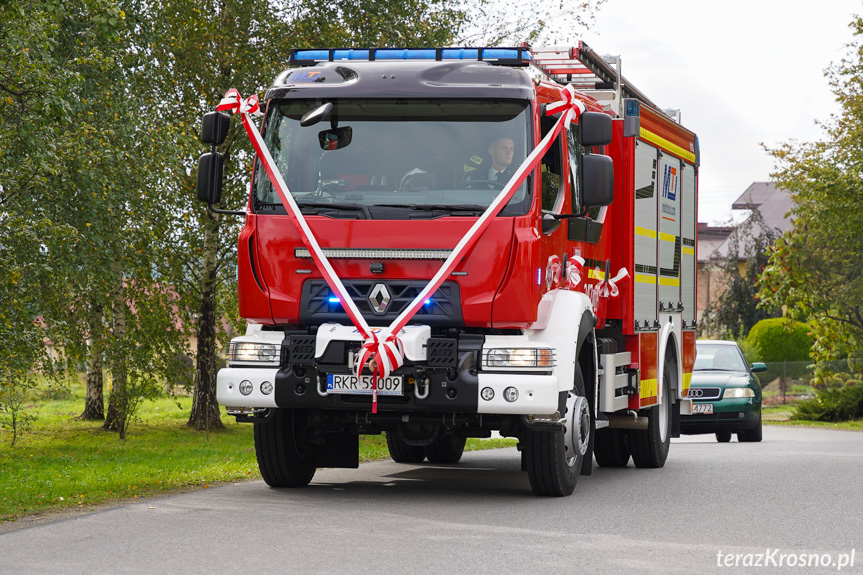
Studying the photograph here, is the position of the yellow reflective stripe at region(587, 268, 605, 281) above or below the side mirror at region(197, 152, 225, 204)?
below

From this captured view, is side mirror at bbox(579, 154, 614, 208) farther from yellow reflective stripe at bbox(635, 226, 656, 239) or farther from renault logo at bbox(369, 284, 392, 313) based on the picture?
yellow reflective stripe at bbox(635, 226, 656, 239)

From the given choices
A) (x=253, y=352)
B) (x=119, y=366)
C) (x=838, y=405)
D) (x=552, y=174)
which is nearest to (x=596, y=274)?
(x=552, y=174)

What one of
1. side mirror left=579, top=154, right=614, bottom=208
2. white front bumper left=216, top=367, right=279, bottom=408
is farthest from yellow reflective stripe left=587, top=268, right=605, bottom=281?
white front bumper left=216, top=367, right=279, bottom=408

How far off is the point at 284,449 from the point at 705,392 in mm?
10929

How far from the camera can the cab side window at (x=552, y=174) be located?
9305 millimetres

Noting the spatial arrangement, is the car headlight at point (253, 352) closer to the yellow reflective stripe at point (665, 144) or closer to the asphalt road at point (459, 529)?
the asphalt road at point (459, 529)

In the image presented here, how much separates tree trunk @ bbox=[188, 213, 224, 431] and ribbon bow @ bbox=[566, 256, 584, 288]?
13.4 meters

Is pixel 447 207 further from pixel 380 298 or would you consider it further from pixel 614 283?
pixel 614 283

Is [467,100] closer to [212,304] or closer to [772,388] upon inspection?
[212,304]

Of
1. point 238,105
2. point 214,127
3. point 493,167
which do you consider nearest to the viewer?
point 493,167

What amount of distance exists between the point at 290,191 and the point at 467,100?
4.88 feet

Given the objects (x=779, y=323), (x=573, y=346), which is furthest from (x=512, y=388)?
(x=779, y=323)

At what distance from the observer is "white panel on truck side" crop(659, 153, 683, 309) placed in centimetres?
1288

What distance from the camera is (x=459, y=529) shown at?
8016 mm
